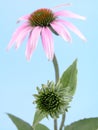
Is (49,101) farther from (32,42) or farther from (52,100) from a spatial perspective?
(32,42)

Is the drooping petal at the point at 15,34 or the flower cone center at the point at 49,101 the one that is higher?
the drooping petal at the point at 15,34

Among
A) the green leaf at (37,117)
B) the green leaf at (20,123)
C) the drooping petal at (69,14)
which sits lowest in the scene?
the green leaf at (37,117)

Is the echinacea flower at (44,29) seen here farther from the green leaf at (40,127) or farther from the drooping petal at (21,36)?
the green leaf at (40,127)

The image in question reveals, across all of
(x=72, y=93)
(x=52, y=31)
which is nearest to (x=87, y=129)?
(x=72, y=93)

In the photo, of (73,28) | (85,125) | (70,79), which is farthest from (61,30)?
(85,125)

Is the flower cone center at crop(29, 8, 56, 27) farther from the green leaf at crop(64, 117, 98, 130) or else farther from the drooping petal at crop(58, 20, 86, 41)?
the green leaf at crop(64, 117, 98, 130)

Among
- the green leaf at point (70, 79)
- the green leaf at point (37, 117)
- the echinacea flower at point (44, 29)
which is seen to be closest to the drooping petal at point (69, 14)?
the echinacea flower at point (44, 29)

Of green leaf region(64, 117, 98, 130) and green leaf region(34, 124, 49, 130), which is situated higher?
green leaf region(34, 124, 49, 130)

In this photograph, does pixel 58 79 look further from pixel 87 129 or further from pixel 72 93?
pixel 87 129

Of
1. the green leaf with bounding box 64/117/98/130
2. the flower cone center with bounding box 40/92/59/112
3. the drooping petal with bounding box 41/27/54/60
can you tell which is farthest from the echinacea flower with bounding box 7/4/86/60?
the green leaf with bounding box 64/117/98/130
